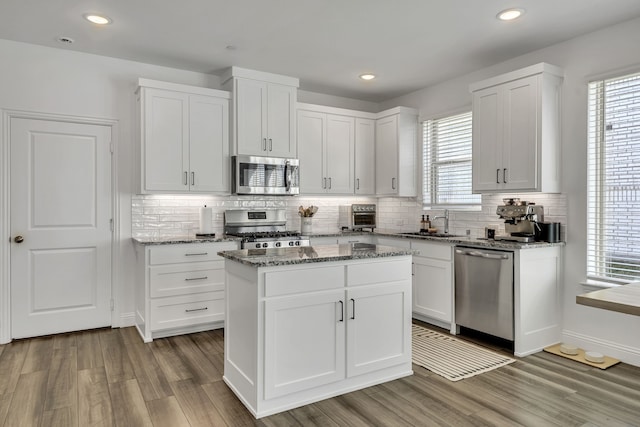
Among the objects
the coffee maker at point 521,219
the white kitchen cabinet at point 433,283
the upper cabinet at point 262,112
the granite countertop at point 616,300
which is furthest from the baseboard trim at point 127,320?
the granite countertop at point 616,300

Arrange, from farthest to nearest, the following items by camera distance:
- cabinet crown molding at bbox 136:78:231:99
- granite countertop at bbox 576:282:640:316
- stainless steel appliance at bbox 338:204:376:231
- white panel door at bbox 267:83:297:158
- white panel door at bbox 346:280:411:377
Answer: stainless steel appliance at bbox 338:204:376:231, white panel door at bbox 267:83:297:158, cabinet crown molding at bbox 136:78:231:99, white panel door at bbox 346:280:411:377, granite countertop at bbox 576:282:640:316

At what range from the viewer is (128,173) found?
4.45 meters

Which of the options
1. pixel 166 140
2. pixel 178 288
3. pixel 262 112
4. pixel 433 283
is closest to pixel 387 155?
pixel 262 112

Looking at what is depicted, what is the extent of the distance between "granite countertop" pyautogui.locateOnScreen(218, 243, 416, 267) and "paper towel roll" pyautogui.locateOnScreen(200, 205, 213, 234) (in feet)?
5.67

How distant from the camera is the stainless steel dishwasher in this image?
3.67 m

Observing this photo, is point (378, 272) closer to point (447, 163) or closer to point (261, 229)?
point (261, 229)

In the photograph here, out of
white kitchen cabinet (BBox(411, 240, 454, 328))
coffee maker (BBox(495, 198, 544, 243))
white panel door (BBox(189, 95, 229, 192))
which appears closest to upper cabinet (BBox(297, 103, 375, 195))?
white panel door (BBox(189, 95, 229, 192))

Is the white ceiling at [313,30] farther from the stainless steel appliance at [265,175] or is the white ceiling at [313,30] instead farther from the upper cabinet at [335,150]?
the stainless steel appliance at [265,175]

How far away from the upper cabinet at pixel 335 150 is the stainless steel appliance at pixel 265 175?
0.26m

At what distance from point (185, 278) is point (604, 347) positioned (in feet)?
12.5

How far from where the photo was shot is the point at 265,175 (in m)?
4.82

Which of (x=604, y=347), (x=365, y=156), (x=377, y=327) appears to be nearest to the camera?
(x=377, y=327)

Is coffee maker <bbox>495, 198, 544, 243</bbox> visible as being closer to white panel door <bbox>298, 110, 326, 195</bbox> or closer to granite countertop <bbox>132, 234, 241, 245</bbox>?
white panel door <bbox>298, 110, 326, 195</bbox>

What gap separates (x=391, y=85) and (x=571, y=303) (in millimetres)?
3225
